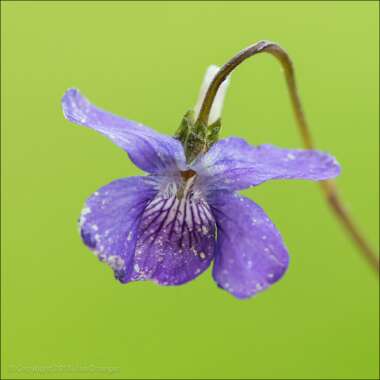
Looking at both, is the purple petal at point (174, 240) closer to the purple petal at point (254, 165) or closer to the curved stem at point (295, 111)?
the purple petal at point (254, 165)

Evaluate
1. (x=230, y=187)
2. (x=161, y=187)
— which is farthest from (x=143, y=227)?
(x=230, y=187)

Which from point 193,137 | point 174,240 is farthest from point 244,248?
point 193,137

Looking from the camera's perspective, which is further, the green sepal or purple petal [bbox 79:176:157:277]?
the green sepal

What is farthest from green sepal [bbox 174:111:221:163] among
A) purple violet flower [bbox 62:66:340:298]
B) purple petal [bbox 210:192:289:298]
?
purple petal [bbox 210:192:289:298]

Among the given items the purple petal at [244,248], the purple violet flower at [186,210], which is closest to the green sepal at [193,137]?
the purple violet flower at [186,210]

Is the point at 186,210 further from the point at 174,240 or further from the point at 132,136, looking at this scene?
the point at 132,136

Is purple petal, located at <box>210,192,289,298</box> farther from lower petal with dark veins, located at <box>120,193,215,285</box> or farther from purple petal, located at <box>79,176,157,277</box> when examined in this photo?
purple petal, located at <box>79,176,157,277</box>
